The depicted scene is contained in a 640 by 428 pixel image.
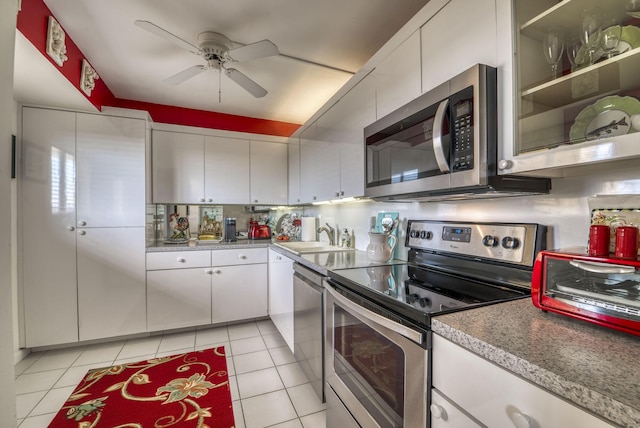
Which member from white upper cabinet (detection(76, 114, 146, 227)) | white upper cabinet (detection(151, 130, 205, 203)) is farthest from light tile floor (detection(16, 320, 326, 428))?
white upper cabinet (detection(151, 130, 205, 203))

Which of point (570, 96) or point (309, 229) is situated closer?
point (570, 96)

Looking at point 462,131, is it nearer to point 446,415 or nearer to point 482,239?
point 482,239

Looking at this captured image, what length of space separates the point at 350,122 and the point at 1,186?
1.70 m

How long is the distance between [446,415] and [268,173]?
2955 millimetres

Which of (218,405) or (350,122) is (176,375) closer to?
(218,405)

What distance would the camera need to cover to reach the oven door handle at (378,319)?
2.74 ft

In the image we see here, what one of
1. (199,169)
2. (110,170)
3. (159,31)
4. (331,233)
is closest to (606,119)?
(159,31)

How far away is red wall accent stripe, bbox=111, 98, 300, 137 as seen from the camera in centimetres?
Answer: 306

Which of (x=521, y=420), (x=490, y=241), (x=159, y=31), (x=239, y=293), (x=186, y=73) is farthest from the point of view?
(x=239, y=293)

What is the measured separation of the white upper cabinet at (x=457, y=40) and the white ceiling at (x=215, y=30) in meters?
0.60

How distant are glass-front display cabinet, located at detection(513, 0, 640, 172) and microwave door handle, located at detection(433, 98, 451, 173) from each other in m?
0.22

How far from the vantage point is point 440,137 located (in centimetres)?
107

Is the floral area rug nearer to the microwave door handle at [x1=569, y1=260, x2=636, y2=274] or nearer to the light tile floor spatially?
the light tile floor

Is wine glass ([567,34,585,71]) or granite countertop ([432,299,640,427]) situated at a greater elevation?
wine glass ([567,34,585,71])
